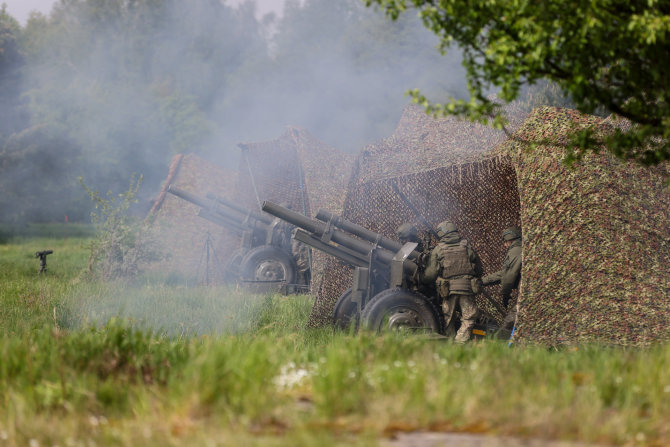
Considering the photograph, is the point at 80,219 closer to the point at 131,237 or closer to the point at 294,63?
the point at 294,63

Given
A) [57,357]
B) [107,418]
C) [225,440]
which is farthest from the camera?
[57,357]

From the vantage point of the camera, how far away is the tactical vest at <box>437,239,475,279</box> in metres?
9.52

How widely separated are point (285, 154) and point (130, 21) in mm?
29112

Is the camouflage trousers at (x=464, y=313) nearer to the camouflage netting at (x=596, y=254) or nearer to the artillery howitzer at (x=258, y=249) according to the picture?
the camouflage netting at (x=596, y=254)

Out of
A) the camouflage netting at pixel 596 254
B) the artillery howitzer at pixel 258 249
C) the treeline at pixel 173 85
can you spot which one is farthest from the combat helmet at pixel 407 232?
the treeline at pixel 173 85

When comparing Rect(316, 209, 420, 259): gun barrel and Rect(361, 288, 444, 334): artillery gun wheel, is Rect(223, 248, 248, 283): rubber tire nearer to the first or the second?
Rect(316, 209, 420, 259): gun barrel

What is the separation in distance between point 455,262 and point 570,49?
4448 millimetres

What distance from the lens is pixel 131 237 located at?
16547mm

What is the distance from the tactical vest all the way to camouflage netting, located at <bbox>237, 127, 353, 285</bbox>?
5.60 meters

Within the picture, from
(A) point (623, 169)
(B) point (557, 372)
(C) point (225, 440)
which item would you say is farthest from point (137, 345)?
(A) point (623, 169)

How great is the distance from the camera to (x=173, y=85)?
42594 millimetres

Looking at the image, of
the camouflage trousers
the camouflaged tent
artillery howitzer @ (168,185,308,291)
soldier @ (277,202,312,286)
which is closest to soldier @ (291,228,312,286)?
soldier @ (277,202,312,286)

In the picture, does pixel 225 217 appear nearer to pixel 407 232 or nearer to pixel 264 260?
→ pixel 264 260

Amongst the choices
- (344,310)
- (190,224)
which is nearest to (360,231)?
(344,310)
